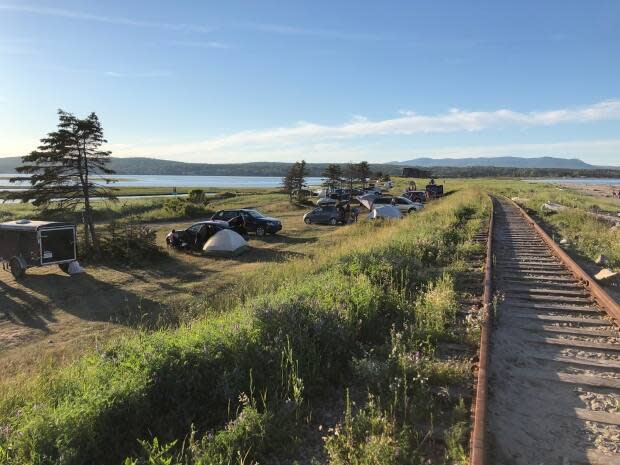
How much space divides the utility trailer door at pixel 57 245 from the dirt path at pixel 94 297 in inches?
32.1

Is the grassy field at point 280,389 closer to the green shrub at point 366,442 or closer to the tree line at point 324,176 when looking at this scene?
the green shrub at point 366,442

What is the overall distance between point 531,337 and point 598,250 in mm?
9383

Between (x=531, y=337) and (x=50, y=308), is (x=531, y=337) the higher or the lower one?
the higher one

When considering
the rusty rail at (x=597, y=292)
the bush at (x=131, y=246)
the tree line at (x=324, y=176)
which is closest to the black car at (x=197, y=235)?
the bush at (x=131, y=246)

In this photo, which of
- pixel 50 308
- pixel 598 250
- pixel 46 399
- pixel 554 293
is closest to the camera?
pixel 46 399

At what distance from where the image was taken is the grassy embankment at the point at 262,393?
12.2 ft

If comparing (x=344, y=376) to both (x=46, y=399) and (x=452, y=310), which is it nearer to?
(x=452, y=310)

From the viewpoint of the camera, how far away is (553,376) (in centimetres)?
507

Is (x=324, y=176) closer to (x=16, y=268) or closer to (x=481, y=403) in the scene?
(x=16, y=268)

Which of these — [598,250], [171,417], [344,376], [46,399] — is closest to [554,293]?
[344,376]

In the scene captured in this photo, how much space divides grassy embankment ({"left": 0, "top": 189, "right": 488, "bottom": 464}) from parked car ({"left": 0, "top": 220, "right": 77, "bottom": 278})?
1443 centimetres

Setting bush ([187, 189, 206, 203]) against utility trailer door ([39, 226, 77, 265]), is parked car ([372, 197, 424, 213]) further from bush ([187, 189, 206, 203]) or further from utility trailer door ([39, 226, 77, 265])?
utility trailer door ([39, 226, 77, 265])

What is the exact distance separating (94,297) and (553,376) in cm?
1532

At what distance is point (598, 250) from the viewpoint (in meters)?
13.6
